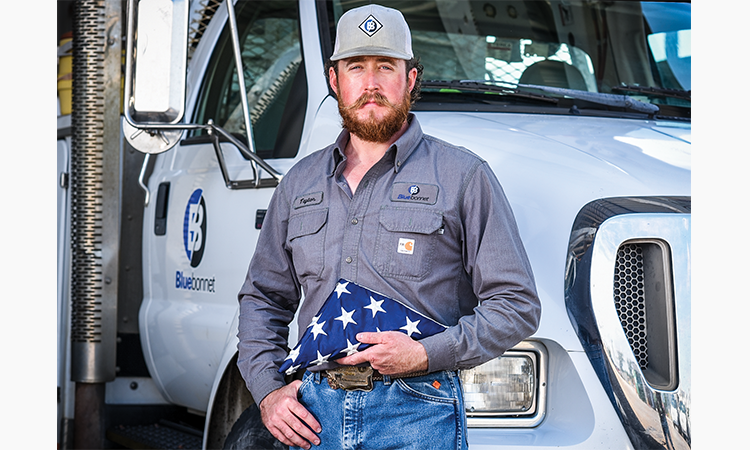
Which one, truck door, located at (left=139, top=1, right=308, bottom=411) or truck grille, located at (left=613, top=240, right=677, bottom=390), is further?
truck door, located at (left=139, top=1, right=308, bottom=411)

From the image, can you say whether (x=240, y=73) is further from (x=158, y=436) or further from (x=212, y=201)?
(x=158, y=436)

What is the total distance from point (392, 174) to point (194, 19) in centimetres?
226

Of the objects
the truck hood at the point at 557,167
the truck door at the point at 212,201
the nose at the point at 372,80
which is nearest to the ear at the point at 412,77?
the nose at the point at 372,80

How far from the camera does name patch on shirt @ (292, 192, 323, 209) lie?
2654 mm

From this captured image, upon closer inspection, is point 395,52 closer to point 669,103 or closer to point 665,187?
point 665,187

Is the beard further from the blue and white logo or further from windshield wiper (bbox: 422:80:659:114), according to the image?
the blue and white logo

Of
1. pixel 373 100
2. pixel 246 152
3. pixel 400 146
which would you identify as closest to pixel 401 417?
pixel 400 146

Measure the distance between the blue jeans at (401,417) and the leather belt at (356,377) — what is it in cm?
1

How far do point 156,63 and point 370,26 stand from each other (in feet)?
2.75

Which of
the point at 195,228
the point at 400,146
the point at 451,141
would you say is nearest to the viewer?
the point at 400,146

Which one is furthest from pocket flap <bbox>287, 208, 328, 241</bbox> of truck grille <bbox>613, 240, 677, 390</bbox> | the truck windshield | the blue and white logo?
the blue and white logo

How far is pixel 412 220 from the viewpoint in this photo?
248 centimetres

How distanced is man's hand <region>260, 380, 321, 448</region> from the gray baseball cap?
92 cm

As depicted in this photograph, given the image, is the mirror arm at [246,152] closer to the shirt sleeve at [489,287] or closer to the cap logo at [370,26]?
the cap logo at [370,26]
